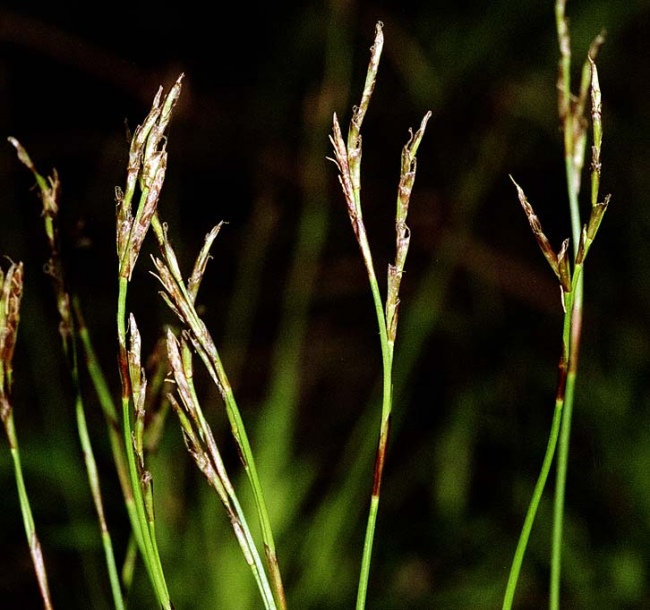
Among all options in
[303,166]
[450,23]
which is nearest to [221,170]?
[303,166]

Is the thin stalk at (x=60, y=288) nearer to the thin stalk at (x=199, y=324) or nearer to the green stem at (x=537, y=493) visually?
the thin stalk at (x=199, y=324)

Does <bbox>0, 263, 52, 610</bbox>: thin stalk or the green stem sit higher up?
<bbox>0, 263, 52, 610</bbox>: thin stalk

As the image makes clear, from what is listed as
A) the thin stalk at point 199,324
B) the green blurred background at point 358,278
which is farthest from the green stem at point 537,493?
the green blurred background at point 358,278

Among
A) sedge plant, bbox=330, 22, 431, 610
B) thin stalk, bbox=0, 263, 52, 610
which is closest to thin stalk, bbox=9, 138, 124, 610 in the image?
thin stalk, bbox=0, 263, 52, 610

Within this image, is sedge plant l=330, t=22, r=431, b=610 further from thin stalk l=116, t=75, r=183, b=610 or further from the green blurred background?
the green blurred background

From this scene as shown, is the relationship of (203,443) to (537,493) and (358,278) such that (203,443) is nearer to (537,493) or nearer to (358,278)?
(537,493)

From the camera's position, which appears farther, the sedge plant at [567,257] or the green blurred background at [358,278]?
the green blurred background at [358,278]

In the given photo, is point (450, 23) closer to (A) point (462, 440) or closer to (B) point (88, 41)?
(B) point (88, 41)
